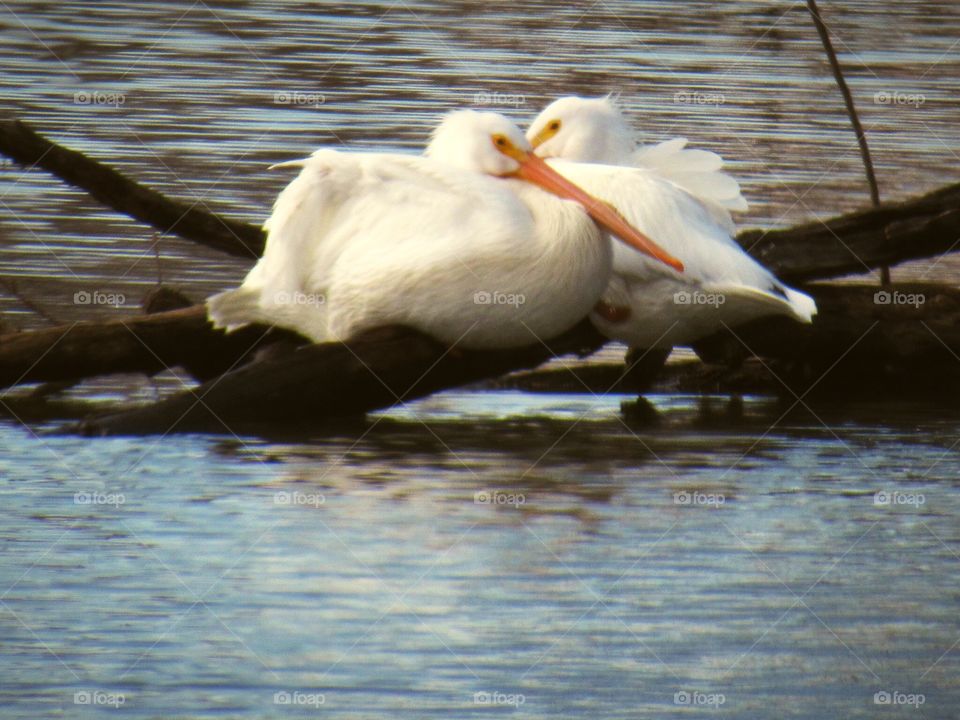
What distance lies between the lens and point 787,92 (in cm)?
832

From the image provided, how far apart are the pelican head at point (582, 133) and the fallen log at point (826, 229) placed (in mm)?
518

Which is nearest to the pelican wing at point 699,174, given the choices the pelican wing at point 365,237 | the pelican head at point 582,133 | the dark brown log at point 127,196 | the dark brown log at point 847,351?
the pelican head at point 582,133

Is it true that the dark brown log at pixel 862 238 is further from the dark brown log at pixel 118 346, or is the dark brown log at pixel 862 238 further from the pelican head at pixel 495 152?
the dark brown log at pixel 118 346

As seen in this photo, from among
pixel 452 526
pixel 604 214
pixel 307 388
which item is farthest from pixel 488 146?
pixel 452 526

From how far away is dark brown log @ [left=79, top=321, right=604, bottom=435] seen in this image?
4746mm

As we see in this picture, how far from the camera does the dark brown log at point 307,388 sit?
475 cm

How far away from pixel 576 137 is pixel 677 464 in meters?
1.37

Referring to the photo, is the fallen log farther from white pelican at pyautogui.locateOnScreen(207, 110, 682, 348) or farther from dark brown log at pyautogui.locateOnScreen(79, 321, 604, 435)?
dark brown log at pyautogui.locateOnScreen(79, 321, 604, 435)

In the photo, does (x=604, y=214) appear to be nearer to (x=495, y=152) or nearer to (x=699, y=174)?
(x=495, y=152)

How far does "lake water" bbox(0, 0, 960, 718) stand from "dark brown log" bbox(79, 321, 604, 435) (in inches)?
2.8

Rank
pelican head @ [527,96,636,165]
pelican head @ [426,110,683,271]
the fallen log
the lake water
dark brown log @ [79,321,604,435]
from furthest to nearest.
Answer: pelican head @ [527,96,636,165] → the fallen log → pelican head @ [426,110,683,271] → dark brown log @ [79,321,604,435] → the lake water

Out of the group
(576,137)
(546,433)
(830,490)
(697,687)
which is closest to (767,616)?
(697,687)

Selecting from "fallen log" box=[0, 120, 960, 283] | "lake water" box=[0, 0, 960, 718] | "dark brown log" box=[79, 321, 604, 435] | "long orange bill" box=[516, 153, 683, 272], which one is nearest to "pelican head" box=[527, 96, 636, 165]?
"fallen log" box=[0, 120, 960, 283]

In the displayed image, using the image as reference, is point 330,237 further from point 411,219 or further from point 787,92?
point 787,92
